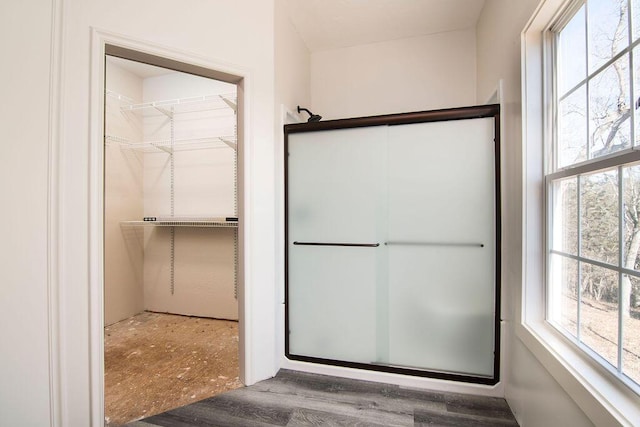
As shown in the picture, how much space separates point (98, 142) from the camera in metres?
1.37

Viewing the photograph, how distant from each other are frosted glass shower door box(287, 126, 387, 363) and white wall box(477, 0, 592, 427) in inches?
28.7

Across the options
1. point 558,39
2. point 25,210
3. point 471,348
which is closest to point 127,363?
point 25,210

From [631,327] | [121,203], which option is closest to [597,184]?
[631,327]

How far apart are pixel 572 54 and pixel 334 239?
154cm

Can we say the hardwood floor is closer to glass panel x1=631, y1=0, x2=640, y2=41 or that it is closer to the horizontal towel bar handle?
the horizontal towel bar handle

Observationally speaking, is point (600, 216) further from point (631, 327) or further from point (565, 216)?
point (631, 327)

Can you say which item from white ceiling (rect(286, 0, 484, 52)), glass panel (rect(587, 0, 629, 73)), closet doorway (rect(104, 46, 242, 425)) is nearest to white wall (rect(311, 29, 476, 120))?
white ceiling (rect(286, 0, 484, 52))

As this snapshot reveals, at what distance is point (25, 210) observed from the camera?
3.88ft

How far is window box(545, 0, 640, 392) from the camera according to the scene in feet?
2.80

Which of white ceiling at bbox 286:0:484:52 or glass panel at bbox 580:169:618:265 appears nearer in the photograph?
glass panel at bbox 580:169:618:265

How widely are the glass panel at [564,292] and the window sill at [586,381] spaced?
64 millimetres

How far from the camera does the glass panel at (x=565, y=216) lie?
3.82ft

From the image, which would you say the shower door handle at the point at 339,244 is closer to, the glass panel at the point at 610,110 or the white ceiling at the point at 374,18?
the glass panel at the point at 610,110

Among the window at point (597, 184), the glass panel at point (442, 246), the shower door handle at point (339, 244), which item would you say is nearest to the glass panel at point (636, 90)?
the window at point (597, 184)
